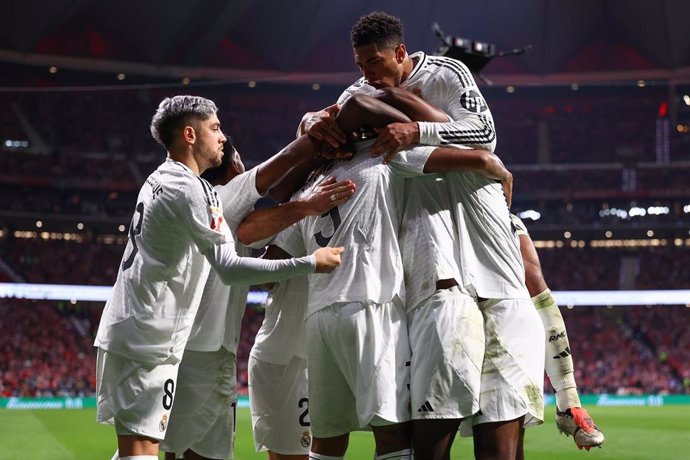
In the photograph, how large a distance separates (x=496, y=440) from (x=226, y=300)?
5.52 ft

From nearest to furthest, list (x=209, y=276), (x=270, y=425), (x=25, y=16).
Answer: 1. (x=209, y=276)
2. (x=270, y=425)
3. (x=25, y=16)

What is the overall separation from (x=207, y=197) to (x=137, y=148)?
1406 inches

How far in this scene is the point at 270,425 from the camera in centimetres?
488

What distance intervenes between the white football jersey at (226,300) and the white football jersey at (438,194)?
0.98 meters

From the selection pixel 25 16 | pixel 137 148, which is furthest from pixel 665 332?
pixel 25 16

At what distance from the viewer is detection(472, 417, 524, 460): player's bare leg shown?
147 inches

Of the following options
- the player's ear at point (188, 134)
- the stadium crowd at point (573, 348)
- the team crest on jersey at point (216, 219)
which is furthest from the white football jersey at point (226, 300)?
the stadium crowd at point (573, 348)

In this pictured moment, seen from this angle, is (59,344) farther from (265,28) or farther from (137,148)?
(265,28)

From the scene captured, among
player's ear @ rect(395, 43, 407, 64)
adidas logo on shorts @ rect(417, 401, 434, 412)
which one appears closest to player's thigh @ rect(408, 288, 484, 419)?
adidas logo on shorts @ rect(417, 401, 434, 412)

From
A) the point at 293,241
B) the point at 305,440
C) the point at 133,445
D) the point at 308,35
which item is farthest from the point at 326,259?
the point at 308,35

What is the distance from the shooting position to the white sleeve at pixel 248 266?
3865 millimetres

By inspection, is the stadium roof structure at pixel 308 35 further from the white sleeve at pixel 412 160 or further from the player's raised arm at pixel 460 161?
the player's raised arm at pixel 460 161

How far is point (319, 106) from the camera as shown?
40.5 m

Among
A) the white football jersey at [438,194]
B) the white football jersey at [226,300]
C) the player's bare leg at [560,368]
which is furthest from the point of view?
the player's bare leg at [560,368]
